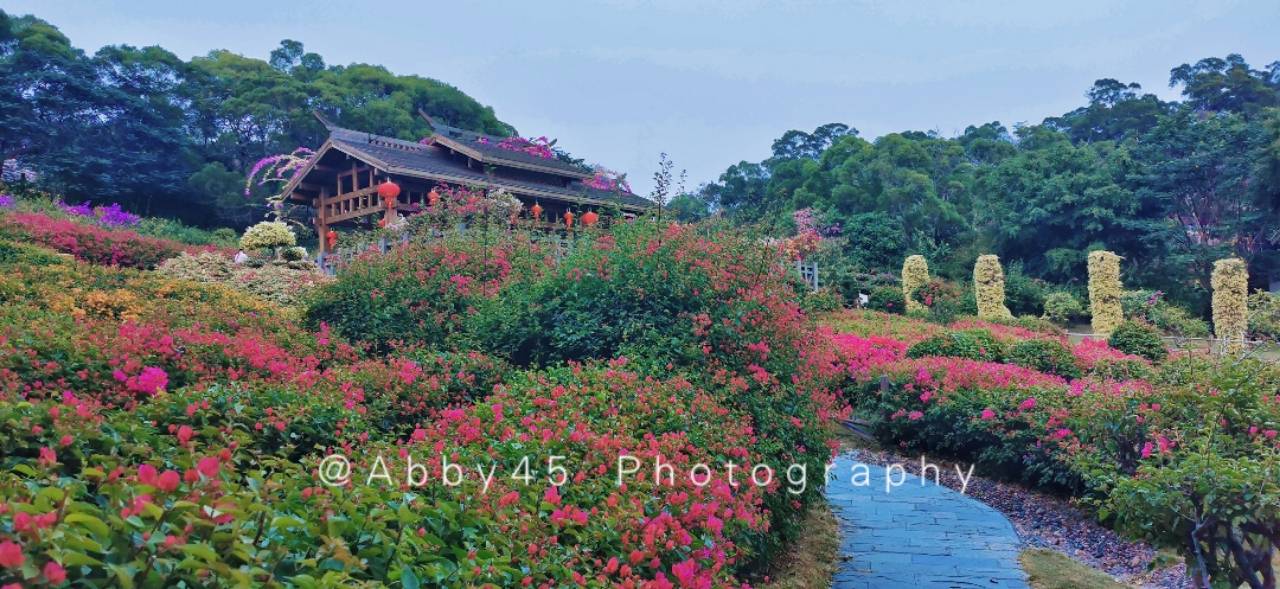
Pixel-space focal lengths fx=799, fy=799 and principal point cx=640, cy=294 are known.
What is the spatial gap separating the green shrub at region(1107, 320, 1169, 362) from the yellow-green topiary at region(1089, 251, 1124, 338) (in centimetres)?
725

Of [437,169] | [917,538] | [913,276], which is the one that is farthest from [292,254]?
[913,276]

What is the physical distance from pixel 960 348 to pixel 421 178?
38.2 ft

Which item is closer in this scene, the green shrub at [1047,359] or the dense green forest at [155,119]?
the green shrub at [1047,359]

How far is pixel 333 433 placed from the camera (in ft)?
13.0

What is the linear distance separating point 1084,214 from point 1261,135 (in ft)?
18.9

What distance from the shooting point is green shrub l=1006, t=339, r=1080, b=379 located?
38.6 feet

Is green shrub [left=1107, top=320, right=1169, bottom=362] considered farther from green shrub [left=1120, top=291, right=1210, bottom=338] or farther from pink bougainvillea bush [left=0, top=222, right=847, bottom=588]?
pink bougainvillea bush [left=0, top=222, right=847, bottom=588]

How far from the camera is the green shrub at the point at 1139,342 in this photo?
15.4m

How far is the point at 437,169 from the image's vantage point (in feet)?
60.2

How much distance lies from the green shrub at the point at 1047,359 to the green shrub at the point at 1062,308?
1387 centimetres

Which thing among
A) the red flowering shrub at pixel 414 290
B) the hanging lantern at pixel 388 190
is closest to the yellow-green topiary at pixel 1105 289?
the hanging lantern at pixel 388 190

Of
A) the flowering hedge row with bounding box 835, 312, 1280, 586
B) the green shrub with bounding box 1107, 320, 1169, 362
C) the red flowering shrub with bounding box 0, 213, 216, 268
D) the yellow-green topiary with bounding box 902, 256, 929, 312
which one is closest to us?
the flowering hedge row with bounding box 835, 312, 1280, 586

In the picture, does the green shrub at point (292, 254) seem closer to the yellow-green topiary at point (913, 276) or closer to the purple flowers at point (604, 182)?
the purple flowers at point (604, 182)

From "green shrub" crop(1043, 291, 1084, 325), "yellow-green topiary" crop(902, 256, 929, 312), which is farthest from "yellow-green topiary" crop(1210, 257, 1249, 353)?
"yellow-green topiary" crop(902, 256, 929, 312)
